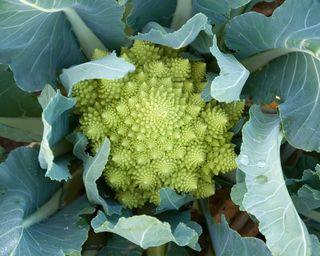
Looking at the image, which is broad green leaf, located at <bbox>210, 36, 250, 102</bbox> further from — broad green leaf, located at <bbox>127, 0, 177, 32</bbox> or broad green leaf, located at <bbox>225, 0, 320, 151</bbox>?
broad green leaf, located at <bbox>127, 0, 177, 32</bbox>

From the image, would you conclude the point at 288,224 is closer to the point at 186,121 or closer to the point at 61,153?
the point at 186,121

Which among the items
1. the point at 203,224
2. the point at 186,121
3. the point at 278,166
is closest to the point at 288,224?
the point at 278,166

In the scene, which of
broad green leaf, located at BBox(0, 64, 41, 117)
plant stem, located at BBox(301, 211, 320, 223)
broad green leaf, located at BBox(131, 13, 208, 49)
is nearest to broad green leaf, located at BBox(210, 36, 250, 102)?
broad green leaf, located at BBox(131, 13, 208, 49)

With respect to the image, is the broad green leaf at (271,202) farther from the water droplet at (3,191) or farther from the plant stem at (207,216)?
the water droplet at (3,191)

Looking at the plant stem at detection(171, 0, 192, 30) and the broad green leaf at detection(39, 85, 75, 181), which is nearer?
the broad green leaf at detection(39, 85, 75, 181)

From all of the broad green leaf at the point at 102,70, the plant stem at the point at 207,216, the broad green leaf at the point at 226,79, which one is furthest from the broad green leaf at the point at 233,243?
the broad green leaf at the point at 102,70

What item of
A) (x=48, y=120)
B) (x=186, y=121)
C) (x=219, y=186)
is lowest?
(x=219, y=186)

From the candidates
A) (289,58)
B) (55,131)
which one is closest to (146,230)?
(55,131)
